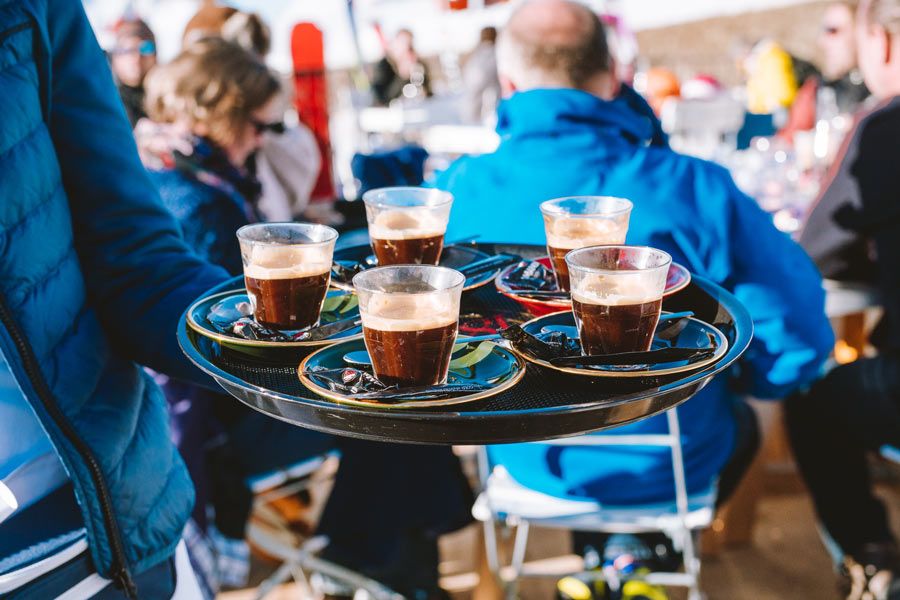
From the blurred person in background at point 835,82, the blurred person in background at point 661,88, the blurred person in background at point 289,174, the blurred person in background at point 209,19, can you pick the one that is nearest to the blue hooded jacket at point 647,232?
the blurred person in background at point 289,174

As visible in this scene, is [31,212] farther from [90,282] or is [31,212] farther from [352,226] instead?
[352,226]

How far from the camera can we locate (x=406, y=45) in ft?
29.3

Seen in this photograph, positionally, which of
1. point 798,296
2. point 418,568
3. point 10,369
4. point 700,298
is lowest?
point 418,568

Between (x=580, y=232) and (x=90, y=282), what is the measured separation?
858 millimetres

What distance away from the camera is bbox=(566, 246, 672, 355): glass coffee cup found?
1.23 m

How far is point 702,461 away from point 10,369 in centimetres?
181

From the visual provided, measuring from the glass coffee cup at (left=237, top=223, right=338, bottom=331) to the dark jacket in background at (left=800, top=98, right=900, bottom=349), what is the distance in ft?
6.35

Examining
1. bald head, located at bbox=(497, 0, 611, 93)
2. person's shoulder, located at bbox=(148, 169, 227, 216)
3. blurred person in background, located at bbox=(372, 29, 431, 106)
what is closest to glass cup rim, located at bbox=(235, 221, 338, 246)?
bald head, located at bbox=(497, 0, 611, 93)

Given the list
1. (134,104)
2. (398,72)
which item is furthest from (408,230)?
(398,72)

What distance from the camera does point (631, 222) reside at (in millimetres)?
2100

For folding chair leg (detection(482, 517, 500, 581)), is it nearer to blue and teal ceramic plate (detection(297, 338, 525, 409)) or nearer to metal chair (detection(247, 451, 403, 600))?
metal chair (detection(247, 451, 403, 600))

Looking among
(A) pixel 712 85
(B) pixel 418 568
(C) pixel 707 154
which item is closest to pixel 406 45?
(A) pixel 712 85

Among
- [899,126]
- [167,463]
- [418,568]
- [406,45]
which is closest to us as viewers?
[167,463]

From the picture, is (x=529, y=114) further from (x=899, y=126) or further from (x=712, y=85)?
(x=712, y=85)
